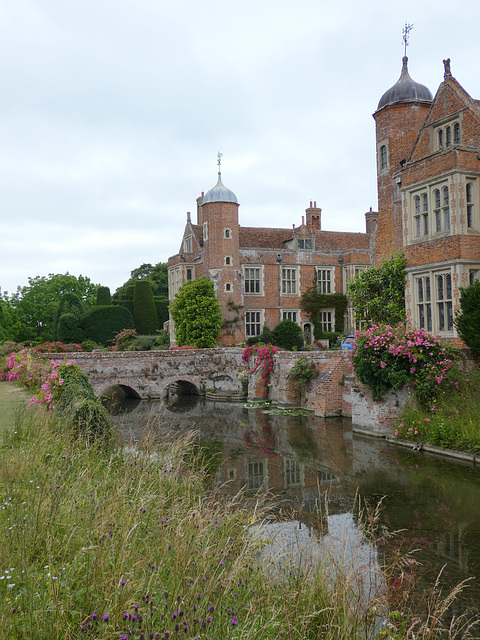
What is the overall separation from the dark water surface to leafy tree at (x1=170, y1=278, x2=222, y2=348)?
11879 mm

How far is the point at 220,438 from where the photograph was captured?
14.2 m

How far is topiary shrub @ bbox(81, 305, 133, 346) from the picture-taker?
36688 mm

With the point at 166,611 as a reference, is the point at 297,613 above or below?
below

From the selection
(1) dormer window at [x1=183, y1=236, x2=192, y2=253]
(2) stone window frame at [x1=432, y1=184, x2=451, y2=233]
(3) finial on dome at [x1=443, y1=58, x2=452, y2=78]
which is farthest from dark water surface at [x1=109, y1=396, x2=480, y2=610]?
(1) dormer window at [x1=183, y1=236, x2=192, y2=253]

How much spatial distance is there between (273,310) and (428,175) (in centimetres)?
1885

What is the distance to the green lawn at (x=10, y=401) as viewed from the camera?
9701mm

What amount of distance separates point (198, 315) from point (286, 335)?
17.5 feet

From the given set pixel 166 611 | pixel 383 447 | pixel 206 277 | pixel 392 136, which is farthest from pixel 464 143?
pixel 206 277

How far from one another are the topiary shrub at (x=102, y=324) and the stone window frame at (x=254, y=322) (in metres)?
10.4

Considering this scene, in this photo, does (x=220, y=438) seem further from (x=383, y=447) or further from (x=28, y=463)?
(x=28, y=463)

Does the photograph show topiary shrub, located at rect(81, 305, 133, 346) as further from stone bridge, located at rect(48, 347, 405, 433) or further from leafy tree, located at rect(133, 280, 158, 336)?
stone bridge, located at rect(48, 347, 405, 433)

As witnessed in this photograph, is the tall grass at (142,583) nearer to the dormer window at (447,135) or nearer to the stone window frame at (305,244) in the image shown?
the dormer window at (447,135)

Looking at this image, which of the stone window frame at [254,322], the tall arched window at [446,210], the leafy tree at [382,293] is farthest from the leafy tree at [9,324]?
the tall arched window at [446,210]

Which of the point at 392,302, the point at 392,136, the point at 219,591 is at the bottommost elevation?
the point at 219,591
